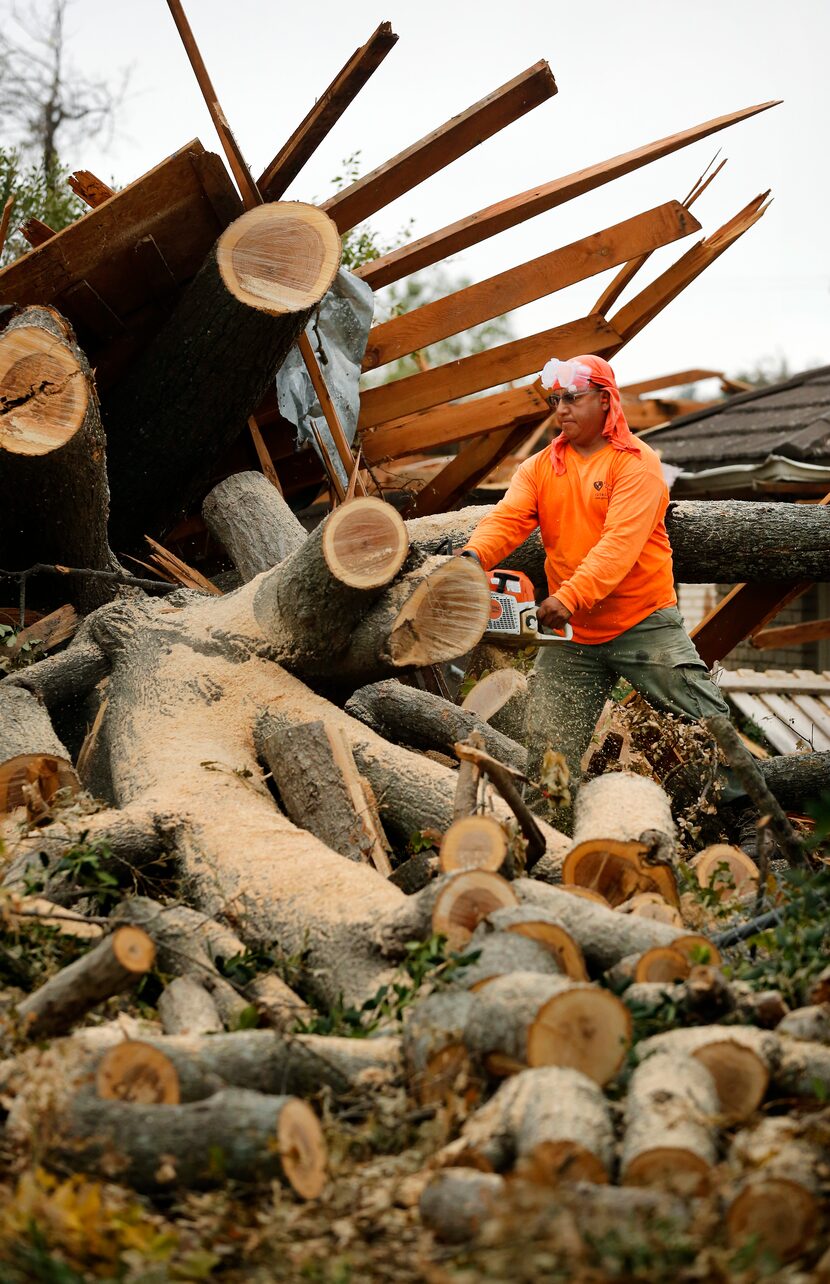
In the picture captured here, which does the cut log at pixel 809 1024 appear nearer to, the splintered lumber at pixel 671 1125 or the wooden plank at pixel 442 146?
the splintered lumber at pixel 671 1125

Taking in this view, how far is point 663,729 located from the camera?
520cm

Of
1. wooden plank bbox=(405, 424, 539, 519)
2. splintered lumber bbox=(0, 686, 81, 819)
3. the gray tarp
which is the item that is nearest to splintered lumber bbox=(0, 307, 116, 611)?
splintered lumber bbox=(0, 686, 81, 819)

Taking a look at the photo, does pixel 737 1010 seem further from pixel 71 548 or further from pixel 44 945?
pixel 71 548

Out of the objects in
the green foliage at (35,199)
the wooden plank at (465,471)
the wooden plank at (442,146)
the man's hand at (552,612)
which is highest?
the green foliage at (35,199)

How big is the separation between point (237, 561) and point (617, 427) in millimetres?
2021

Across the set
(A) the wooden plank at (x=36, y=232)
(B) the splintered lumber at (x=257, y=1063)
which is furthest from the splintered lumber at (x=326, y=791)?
(A) the wooden plank at (x=36, y=232)

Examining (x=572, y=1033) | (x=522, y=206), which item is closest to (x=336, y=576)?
(x=572, y=1033)

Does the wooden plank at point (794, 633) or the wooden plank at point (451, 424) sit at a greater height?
the wooden plank at point (451, 424)

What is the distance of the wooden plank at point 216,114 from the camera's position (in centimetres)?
548

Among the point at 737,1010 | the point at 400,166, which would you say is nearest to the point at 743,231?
the point at 400,166

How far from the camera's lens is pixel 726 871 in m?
3.98

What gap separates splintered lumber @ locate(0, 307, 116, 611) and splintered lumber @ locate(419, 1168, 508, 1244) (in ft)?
11.5

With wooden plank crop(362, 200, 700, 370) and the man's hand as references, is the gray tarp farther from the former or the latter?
the man's hand

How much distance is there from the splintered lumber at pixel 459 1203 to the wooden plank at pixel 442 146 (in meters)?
5.14
